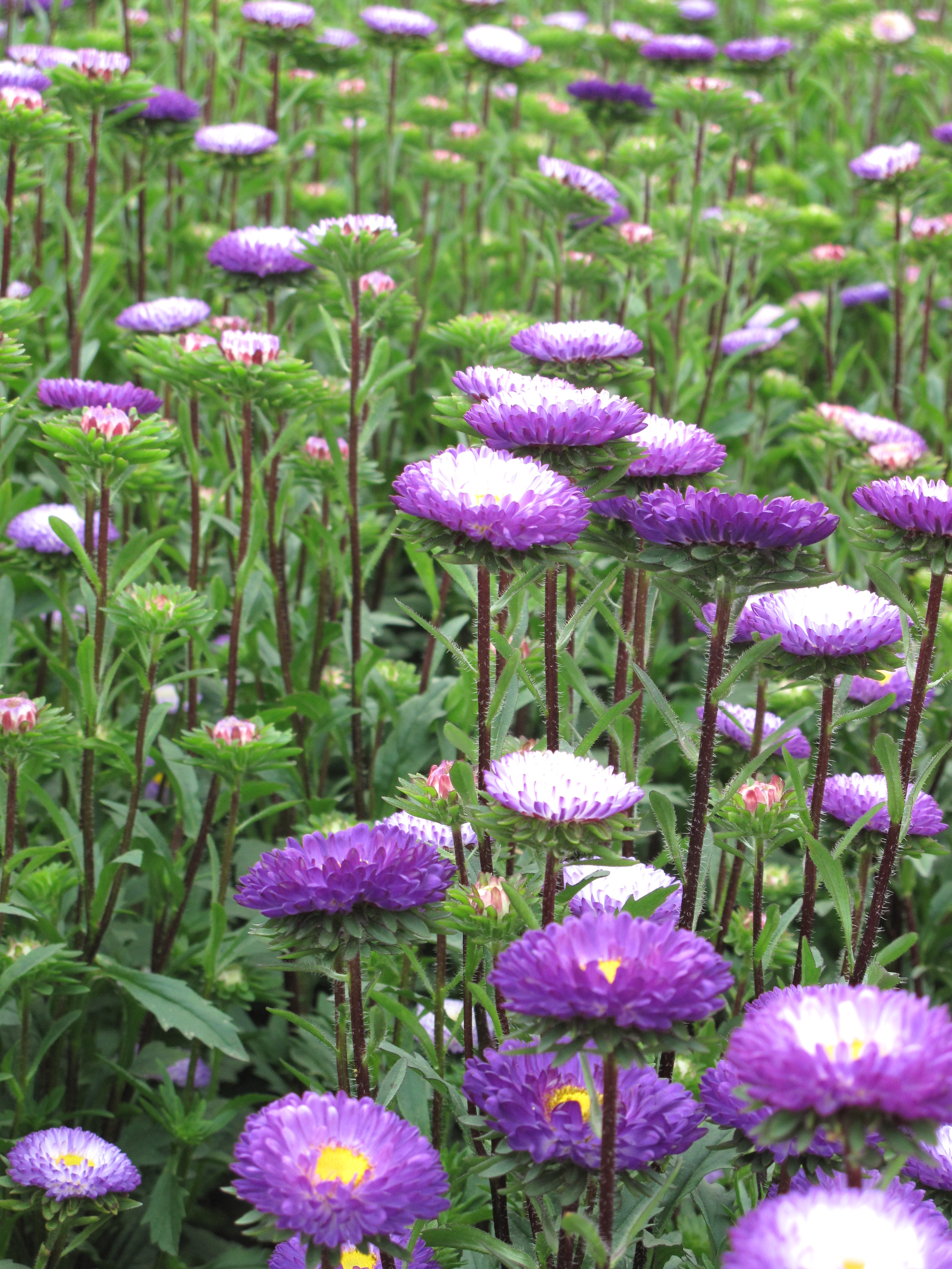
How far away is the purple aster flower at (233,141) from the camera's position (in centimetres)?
345

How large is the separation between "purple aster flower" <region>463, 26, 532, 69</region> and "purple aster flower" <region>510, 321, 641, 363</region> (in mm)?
2795

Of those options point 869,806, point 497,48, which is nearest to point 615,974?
point 869,806

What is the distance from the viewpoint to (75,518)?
2.60 m

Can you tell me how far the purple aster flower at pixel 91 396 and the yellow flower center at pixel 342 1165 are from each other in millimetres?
1458

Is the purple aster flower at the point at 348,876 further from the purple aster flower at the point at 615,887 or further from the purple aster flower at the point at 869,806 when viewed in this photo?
the purple aster flower at the point at 869,806

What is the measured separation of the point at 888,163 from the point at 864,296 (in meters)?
0.94

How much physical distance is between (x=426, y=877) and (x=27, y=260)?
248cm

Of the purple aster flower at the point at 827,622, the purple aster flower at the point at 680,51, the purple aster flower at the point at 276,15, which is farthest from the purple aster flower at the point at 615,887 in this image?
the purple aster flower at the point at 680,51

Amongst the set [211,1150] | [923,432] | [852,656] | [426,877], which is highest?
[852,656]

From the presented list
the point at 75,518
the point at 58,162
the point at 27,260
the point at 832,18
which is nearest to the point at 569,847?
the point at 75,518

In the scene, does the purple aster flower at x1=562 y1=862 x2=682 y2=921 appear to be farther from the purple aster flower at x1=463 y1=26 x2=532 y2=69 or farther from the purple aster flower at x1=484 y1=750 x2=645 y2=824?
the purple aster flower at x1=463 y1=26 x2=532 y2=69

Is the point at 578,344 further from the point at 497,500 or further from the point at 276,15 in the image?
the point at 276,15

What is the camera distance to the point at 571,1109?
121cm

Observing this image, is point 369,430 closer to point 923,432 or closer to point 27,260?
point 27,260
